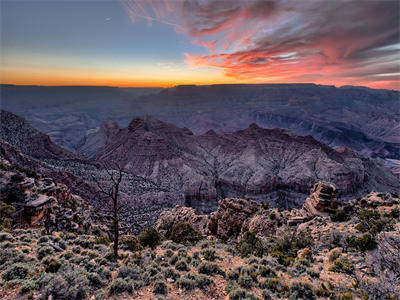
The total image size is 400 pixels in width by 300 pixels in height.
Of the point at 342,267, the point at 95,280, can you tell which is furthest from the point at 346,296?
the point at 95,280

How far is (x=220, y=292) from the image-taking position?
853 cm

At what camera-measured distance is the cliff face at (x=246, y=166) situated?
244ft

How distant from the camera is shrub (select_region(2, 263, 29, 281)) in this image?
7727 millimetres

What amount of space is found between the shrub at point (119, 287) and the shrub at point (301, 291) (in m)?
6.76

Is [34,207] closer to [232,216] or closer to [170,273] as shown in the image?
[170,273]

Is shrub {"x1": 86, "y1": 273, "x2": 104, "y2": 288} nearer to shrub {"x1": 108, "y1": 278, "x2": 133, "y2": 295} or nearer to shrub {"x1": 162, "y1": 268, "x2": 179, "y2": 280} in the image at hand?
shrub {"x1": 108, "y1": 278, "x2": 133, "y2": 295}

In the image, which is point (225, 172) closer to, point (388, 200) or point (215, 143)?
point (215, 143)

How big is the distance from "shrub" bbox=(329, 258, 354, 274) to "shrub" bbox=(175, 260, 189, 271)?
26.3 ft

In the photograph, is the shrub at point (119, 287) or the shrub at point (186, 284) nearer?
the shrub at point (119, 287)

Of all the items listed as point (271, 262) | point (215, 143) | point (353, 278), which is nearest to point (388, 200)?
point (353, 278)

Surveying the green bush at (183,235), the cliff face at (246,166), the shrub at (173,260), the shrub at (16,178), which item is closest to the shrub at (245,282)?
the shrub at (173,260)

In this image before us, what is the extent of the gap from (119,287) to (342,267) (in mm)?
11412

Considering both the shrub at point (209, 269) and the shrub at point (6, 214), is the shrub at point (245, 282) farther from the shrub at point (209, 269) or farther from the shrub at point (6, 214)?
the shrub at point (6, 214)

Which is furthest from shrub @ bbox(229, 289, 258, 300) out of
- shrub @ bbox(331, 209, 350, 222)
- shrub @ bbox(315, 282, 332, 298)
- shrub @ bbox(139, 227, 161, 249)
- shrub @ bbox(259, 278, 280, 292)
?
shrub @ bbox(331, 209, 350, 222)
